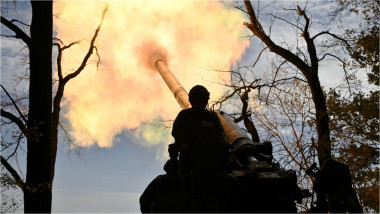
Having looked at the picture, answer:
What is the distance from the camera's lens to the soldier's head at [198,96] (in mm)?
5438

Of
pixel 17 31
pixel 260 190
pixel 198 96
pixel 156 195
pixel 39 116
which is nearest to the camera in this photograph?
pixel 260 190

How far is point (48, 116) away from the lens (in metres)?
6.10

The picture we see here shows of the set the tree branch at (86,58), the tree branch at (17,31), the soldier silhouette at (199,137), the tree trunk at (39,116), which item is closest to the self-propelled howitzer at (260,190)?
the soldier silhouette at (199,137)

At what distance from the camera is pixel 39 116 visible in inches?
236

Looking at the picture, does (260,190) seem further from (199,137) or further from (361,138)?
(361,138)

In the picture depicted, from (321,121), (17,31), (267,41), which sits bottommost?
(321,121)

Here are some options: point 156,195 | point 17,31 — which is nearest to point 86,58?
point 17,31

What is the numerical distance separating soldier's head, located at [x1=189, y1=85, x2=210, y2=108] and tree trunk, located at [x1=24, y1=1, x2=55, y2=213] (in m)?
2.50

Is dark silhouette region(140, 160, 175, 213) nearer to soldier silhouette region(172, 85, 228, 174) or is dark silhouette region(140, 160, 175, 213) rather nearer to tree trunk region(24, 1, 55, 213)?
soldier silhouette region(172, 85, 228, 174)

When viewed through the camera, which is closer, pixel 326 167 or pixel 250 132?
pixel 326 167

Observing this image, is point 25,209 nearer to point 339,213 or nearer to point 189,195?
point 189,195

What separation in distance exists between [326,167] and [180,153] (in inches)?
92.6

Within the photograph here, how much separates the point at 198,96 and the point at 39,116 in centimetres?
277

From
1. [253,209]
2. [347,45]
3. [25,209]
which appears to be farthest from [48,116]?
[347,45]
